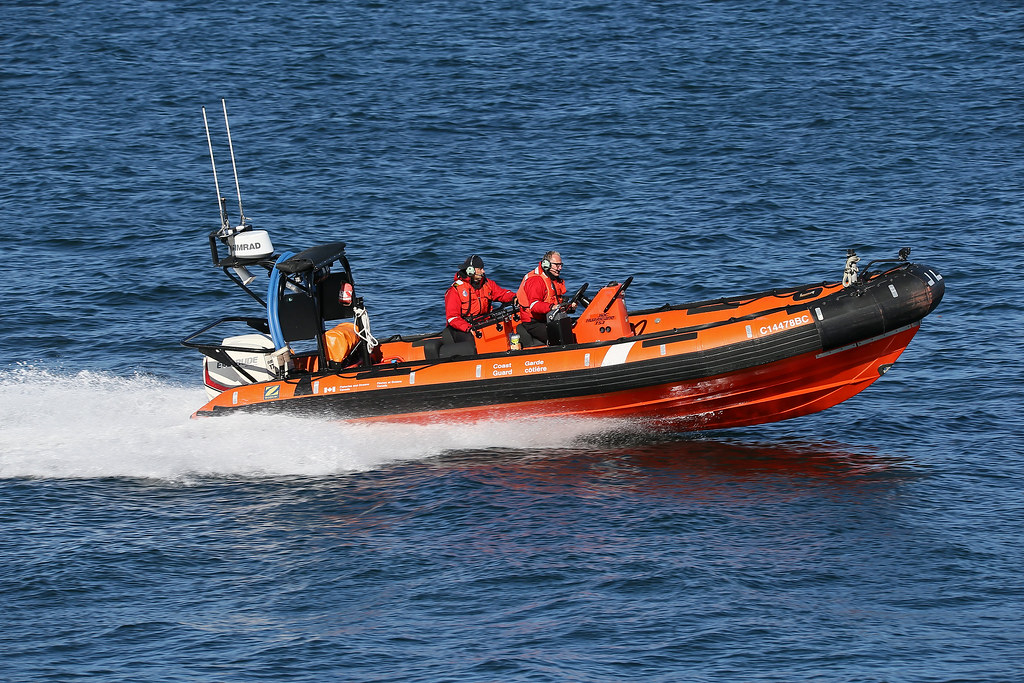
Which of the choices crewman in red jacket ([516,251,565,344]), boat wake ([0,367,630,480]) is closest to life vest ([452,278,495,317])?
crewman in red jacket ([516,251,565,344])

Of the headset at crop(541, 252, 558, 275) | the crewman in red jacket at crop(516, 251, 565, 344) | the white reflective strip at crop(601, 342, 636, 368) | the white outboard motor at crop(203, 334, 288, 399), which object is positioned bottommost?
the white reflective strip at crop(601, 342, 636, 368)

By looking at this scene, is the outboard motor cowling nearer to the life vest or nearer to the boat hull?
the boat hull

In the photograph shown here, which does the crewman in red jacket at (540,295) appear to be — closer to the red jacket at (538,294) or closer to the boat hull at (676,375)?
the red jacket at (538,294)

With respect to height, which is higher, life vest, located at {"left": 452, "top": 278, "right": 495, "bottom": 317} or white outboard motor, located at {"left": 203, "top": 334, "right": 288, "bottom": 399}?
life vest, located at {"left": 452, "top": 278, "right": 495, "bottom": 317}

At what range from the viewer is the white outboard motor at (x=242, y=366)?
11.4 meters

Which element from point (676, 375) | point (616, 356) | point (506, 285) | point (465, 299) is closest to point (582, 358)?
point (616, 356)

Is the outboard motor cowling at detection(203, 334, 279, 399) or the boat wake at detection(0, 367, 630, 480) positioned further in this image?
the outboard motor cowling at detection(203, 334, 279, 399)

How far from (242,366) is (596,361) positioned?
3423 millimetres

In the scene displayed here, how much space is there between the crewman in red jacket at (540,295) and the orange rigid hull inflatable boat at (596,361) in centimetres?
18

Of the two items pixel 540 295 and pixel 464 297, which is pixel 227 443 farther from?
pixel 540 295

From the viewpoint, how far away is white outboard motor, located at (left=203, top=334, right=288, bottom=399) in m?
11.4

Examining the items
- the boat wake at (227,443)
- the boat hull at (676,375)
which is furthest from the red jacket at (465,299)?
the boat wake at (227,443)

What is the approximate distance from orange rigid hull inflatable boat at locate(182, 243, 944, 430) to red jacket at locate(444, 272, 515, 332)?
0.63ft

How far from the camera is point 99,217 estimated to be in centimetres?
1838
